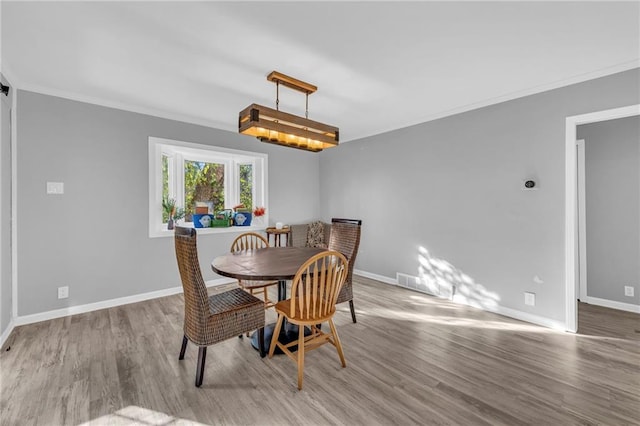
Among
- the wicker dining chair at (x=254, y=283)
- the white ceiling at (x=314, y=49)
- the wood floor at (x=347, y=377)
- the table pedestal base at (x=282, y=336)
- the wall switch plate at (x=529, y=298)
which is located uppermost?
the white ceiling at (x=314, y=49)

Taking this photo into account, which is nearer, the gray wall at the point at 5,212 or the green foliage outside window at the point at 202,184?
the gray wall at the point at 5,212

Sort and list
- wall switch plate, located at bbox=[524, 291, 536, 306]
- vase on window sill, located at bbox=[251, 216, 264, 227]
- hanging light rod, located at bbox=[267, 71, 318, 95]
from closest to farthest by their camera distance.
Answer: hanging light rod, located at bbox=[267, 71, 318, 95], wall switch plate, located at bbox=[524, 291, 536, 306], vase on window sill, located at bbox=[251, 216, 264, 227]

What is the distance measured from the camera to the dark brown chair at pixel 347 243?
2709 mm

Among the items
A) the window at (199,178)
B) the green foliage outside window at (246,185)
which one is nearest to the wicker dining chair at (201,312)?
the window at (199,178)

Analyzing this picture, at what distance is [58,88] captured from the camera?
288 centimetres

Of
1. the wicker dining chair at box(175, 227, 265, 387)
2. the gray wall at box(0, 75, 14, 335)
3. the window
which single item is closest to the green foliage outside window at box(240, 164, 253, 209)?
the window

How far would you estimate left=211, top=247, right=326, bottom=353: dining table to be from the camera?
195 cm

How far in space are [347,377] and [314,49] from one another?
2.48 m

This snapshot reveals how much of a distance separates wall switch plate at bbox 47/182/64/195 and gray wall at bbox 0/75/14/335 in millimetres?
301

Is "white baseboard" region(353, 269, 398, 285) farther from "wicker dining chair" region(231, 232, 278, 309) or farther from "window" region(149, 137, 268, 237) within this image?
"window" region(149, 137, 268, 237)

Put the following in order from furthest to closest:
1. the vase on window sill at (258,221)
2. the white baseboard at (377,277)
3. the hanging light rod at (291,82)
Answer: the vase on window sill at (258,221)
the white baseboard at (377,277)
the hanging light rod at (291,82)

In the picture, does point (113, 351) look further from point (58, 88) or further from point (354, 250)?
point (58, 88)

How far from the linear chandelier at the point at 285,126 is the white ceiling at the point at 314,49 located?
0.14 m

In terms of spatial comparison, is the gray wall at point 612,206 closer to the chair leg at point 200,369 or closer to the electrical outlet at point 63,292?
the chair leg at point 200,369
